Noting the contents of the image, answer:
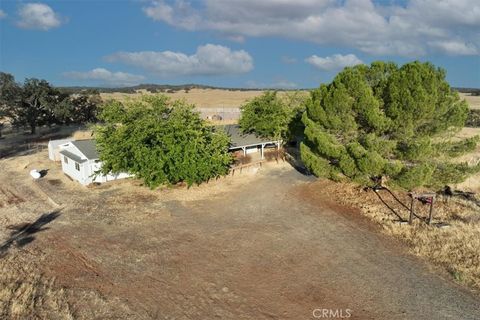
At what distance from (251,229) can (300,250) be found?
3009 millimetres

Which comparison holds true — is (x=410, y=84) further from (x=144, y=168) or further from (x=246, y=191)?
(x=144, y=168)

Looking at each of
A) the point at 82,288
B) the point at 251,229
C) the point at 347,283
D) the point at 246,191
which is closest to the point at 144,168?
the point at 246,191

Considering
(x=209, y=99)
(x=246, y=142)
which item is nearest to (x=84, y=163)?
(x=246, y=142)

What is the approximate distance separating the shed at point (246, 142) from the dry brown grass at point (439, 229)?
9706mm

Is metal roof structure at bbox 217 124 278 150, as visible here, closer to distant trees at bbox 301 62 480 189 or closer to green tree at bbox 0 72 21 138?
distant trees at bbox 301 62 480 189

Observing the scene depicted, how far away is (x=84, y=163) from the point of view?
2439 centimetres

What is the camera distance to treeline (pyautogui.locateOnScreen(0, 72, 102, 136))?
144 ft

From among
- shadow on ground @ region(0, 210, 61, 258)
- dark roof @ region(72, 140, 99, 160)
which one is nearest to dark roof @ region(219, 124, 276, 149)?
dark roof @ region(72, 140, 99, 160)

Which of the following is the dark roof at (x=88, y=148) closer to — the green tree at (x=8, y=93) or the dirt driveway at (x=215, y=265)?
the dirt driveway at (x=215, y=265)

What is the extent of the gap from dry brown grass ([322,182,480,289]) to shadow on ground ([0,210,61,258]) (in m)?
15.4

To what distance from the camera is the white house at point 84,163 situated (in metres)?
24.6

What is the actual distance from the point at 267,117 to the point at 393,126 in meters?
14.6

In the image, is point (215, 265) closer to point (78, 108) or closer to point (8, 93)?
point (8, 93)

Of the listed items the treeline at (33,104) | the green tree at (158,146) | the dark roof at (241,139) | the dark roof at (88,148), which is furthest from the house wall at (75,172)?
the treeline at (33,104)
